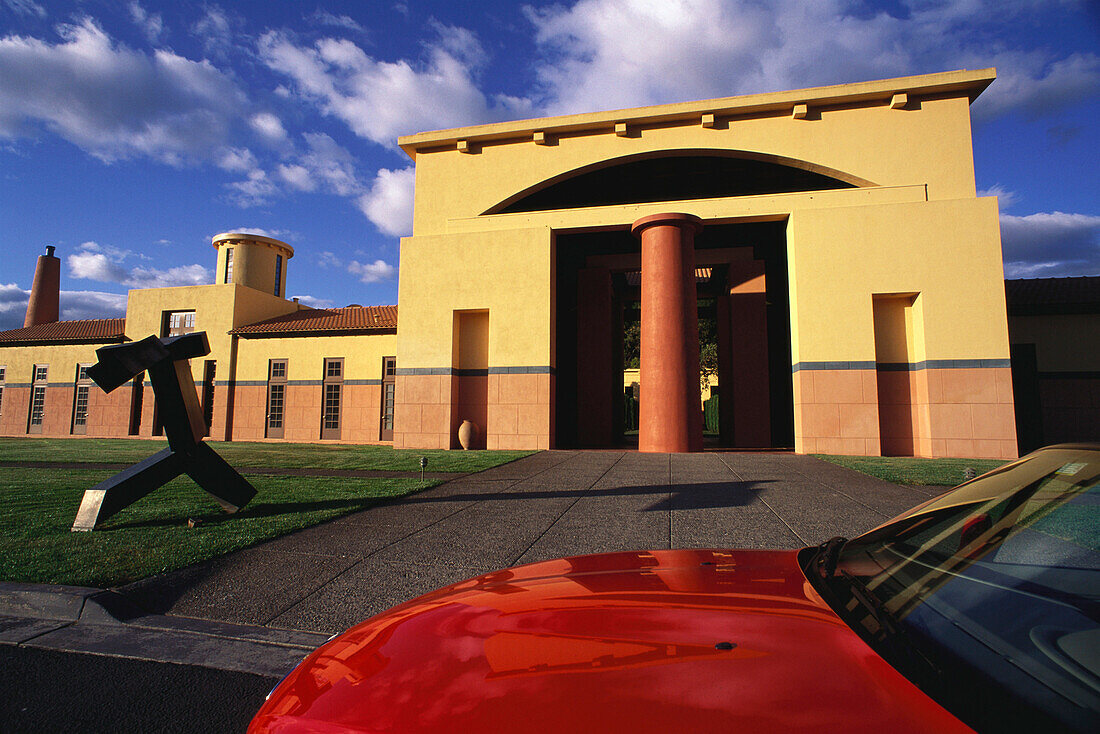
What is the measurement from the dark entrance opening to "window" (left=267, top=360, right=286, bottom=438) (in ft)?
42.0

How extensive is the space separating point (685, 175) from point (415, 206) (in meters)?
9.70

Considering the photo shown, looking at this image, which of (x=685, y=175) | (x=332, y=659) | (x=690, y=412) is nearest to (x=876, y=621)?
(x=332, y=659)

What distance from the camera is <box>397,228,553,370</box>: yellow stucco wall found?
17.5 meters

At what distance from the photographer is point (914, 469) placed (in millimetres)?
11289

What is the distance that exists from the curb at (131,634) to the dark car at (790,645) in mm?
2063

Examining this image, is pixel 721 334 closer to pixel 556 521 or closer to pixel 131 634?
pixel 556 521

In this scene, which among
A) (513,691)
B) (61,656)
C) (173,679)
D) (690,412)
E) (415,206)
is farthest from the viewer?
(415,206)

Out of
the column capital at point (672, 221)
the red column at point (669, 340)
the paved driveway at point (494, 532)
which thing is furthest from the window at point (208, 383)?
the column capital at point (672, 221)

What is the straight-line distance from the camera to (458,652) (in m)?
1.45

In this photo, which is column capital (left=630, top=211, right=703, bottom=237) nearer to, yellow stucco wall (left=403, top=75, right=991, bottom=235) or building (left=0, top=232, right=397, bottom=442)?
yellow stucco wall (left=403, top=75, right=991, bottom=235)

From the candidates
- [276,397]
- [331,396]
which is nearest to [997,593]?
[331,396]

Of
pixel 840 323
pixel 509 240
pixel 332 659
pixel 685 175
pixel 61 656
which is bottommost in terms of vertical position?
pixel 61 656

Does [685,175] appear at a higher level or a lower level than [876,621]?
higher

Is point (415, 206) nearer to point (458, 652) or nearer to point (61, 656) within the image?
point (61, 656)
